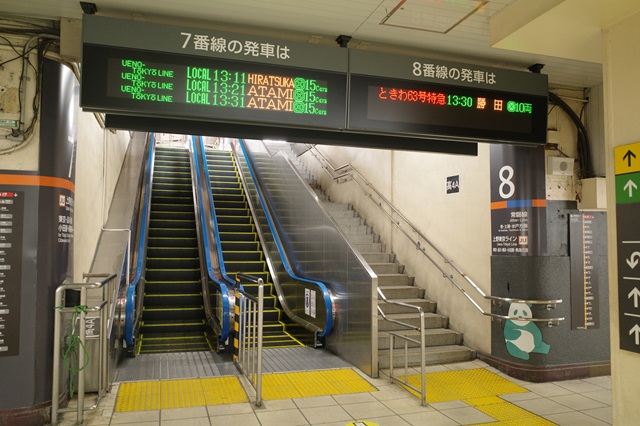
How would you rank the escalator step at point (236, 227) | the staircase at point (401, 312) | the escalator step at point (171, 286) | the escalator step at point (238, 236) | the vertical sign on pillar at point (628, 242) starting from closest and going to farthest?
the vertical sign on pillar at point (628, 242) < the staircase at point (401, 312) < the escalator step at point (171, 286) < the escalator step at point (238, 236) < the escalator step at point (236, 227)

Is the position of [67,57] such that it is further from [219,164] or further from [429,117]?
[219,164]

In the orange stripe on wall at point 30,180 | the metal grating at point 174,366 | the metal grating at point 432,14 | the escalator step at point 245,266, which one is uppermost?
the metal grating at point 432,14

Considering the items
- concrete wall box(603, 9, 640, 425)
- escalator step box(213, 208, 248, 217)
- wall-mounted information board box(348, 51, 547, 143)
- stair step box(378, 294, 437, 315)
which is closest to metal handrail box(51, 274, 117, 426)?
wall-mounted information board box(348, 51, 547, 143)

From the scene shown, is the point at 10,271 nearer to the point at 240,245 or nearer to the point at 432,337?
the point at 432,337

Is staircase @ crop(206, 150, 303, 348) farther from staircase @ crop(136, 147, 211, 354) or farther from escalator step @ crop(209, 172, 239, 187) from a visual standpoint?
staircase @ crop(136, 147, 211, 354)

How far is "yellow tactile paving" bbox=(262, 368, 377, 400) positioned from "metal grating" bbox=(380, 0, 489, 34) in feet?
10.9

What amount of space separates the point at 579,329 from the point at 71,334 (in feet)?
16.5

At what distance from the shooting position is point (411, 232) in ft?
24.1

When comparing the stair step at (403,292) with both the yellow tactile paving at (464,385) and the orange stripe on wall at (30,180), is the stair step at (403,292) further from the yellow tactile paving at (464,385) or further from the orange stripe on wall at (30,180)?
the orange stripe on wall at (30,180)

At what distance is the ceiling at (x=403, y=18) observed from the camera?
3.29 m

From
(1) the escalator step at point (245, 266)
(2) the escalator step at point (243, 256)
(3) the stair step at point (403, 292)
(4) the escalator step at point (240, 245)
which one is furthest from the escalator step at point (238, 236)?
(3) the stair step at point (403, 292)

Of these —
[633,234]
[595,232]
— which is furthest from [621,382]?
[595,232]

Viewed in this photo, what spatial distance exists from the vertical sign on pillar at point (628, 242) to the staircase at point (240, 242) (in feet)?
14.0

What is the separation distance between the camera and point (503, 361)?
5.44m
